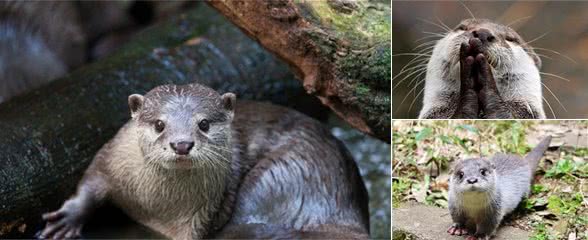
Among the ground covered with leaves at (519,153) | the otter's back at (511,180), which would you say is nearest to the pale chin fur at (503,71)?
the ground covered with leaves at (519,153)

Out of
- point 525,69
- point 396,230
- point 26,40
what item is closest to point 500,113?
point 525,69

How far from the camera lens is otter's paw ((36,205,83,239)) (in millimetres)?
3355

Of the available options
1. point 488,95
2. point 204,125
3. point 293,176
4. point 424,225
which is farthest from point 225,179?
point 488,95

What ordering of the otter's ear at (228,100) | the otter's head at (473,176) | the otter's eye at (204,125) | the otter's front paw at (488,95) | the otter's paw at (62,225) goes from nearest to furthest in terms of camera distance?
the otter's front paw at (488,95) → the otter's head at (473,176) → the otter's eye at (204,125) → the otter's ear at (228,100) → the otter's paw at (62,225)

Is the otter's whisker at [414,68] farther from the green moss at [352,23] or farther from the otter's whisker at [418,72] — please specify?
the green moss at [352,23]

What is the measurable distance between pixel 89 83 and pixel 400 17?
1.58 metres

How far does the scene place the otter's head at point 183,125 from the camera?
2900mm

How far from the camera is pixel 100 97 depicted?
3.88 m

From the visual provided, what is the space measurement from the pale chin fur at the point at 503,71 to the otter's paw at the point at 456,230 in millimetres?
407

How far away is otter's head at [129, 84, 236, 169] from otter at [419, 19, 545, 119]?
722mm

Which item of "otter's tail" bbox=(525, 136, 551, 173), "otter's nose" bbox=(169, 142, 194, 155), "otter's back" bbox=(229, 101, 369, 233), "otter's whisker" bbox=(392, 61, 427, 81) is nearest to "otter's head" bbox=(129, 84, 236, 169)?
"otter's nose" bbox=(169, 142, 194, 155)

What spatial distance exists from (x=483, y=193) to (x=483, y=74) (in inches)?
15.3

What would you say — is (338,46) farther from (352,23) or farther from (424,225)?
(424,225)

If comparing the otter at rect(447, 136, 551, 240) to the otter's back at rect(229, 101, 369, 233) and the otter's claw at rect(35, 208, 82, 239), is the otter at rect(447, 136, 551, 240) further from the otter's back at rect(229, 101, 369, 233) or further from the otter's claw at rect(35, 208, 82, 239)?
the otter's claw at rect(35, 208, 82, 239)
